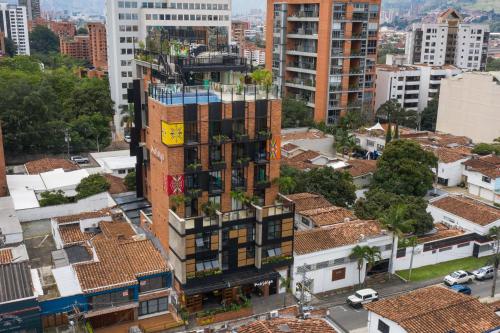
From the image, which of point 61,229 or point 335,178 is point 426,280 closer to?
point 335,178

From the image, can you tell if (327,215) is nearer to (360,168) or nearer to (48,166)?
(360,168)

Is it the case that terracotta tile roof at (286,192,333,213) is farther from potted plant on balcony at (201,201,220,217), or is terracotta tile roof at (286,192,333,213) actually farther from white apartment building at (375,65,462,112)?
white apartment building at (375,65,462,112)

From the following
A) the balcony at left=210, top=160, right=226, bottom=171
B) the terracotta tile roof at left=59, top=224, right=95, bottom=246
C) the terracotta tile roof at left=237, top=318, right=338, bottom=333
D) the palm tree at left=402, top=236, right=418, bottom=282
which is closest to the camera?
the terracotta tile roof at left=237, top=318, right=338, bottom=333

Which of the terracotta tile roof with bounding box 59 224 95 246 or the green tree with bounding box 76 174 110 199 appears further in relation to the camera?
the green tree with bounding box 76 174 110 199

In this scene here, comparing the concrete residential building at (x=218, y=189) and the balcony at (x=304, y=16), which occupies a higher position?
the balcony at (x=304, y=16)

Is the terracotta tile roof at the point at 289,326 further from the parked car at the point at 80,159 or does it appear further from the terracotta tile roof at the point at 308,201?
the parked car at the point at 80,159

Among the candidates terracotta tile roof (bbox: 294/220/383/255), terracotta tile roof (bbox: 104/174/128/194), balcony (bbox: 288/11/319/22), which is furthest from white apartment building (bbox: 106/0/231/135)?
terracotta tile roof (bbox: 294/220/383/255)

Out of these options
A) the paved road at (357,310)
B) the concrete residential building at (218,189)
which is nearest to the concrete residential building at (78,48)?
the concrete residential building at (218,189)
